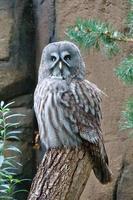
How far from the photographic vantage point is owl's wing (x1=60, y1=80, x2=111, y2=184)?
2.50m

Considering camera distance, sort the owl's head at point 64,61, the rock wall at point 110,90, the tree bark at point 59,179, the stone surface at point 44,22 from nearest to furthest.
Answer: the tree bark at point 59,179 → the owl's head at point 64,61 → the rock wall at point 110,90 → the stone surface at point 44,22

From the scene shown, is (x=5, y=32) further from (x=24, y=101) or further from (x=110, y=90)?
(x=110, y=90)

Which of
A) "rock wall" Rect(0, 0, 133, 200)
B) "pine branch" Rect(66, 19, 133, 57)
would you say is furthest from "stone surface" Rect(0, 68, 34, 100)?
"pine branch" Rect(66, 19, 133, 57)

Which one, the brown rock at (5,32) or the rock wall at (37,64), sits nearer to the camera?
the rock wall at (37,64)

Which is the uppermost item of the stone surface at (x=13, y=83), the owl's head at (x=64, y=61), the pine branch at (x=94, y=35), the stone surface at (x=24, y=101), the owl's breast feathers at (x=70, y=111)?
the pine branch at (x=94, y=35)

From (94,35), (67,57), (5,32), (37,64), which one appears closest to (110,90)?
(37,64)

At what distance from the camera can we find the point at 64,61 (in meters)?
2.63

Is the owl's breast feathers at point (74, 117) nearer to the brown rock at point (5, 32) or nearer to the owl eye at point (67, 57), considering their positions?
→ the owl eye at point (67, 57)

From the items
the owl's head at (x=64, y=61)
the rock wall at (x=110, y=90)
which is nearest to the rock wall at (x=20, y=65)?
the rock wall at (x=110, y=90)

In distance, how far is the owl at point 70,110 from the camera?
250 centimetres

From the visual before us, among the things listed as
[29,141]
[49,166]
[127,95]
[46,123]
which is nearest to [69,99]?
[46,123]

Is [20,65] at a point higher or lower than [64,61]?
lower

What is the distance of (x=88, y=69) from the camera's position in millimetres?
3549

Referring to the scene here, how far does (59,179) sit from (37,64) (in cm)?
170
